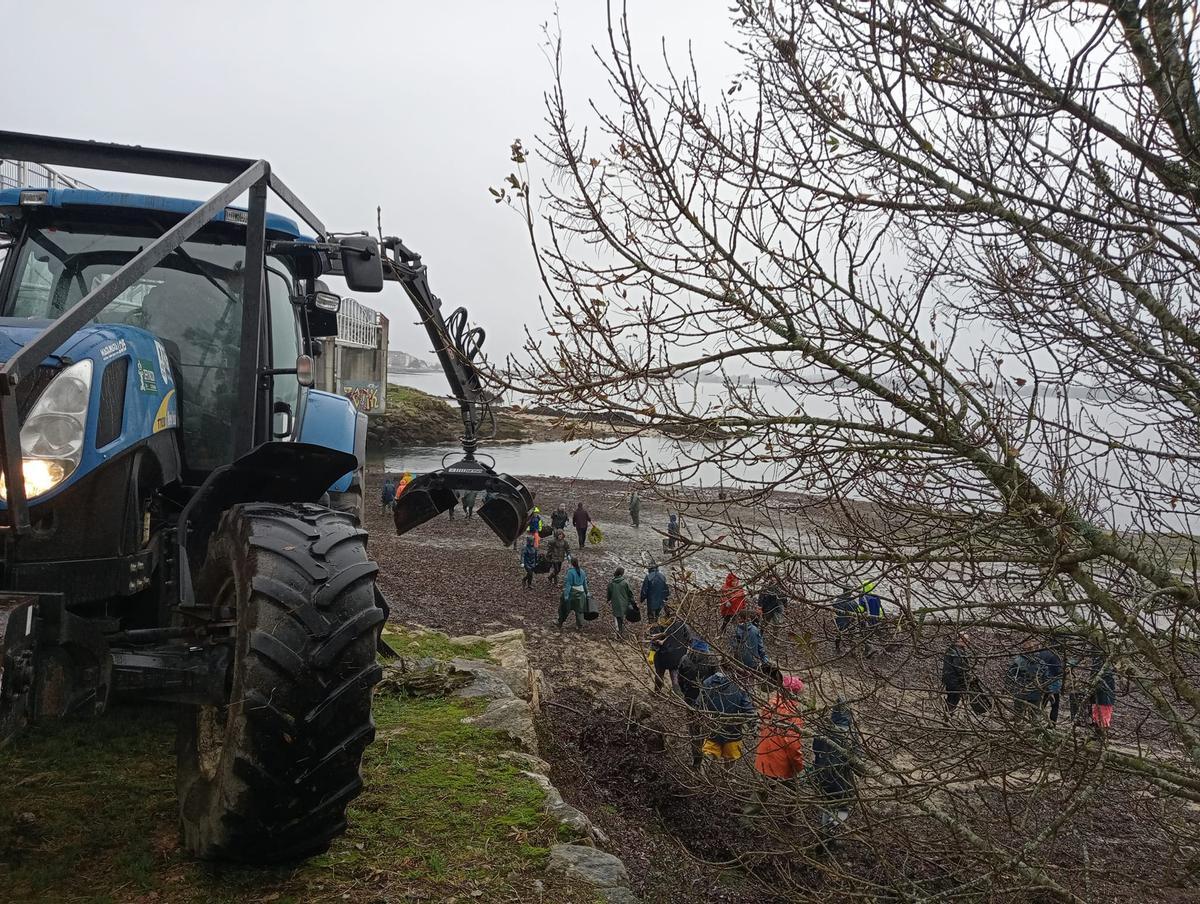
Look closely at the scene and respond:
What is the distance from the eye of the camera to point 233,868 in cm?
325

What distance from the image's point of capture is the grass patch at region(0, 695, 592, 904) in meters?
3.18

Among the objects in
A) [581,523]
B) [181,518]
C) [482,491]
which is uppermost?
[482,491]

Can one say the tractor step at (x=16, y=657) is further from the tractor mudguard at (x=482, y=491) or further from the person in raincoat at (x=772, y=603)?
the person in raincoat at (x=772, y=603)

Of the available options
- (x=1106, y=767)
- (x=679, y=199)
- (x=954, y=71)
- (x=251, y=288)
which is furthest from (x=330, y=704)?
(x=954, y=71)

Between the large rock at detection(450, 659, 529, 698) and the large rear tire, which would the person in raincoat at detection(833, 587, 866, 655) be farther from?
the large rock at detection(450, 659, 529, 698)

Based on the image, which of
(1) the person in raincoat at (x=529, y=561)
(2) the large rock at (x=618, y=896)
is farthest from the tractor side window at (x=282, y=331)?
(1) the person in raincoat at (x=529, y=561)

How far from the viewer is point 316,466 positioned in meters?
3.52

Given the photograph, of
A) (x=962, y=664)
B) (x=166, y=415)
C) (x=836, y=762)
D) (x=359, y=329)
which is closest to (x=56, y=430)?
(x=166, y=415)

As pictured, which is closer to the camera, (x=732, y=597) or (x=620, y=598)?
(x=732, y=597)

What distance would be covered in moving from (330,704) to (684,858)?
3.74 metres

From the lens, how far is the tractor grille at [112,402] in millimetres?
3121

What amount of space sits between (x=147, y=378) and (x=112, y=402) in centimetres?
30

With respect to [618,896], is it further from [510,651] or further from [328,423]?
[510,651]

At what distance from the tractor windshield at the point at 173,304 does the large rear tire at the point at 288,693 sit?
116 centimetres
